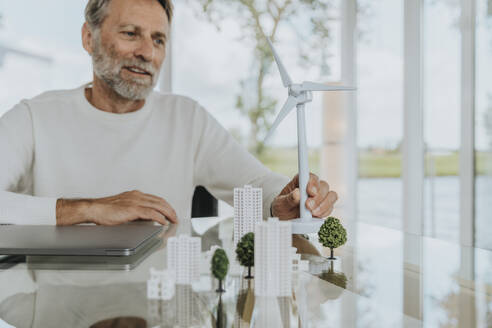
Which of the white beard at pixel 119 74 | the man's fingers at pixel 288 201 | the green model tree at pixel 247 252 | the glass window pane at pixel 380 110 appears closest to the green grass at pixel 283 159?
the glass window pane at pixel 380 110

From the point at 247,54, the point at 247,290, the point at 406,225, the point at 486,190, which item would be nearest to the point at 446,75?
the point at 486,190

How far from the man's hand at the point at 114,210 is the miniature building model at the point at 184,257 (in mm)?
597

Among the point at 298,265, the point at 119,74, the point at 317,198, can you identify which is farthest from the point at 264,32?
the point at 298,265

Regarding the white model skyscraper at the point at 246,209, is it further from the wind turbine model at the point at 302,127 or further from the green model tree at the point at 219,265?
A: the green model tree at the point at 219,265

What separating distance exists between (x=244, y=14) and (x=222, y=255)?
419 cm

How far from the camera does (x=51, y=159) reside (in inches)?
72.6

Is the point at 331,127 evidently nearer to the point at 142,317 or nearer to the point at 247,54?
the point at 247,54

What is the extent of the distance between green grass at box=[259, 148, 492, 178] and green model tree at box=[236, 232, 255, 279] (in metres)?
2.37

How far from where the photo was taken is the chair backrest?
218 cm

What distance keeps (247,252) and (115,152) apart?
1299 millimetres

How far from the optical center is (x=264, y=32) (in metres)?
4.54

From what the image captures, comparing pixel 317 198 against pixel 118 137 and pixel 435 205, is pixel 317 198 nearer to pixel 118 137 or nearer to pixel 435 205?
pixel 118 137

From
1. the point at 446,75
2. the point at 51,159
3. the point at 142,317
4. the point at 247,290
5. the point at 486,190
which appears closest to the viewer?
the point at 142,317

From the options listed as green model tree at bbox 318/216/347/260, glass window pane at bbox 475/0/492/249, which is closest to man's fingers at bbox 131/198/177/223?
green model tree at bbox 318/216/347/260
